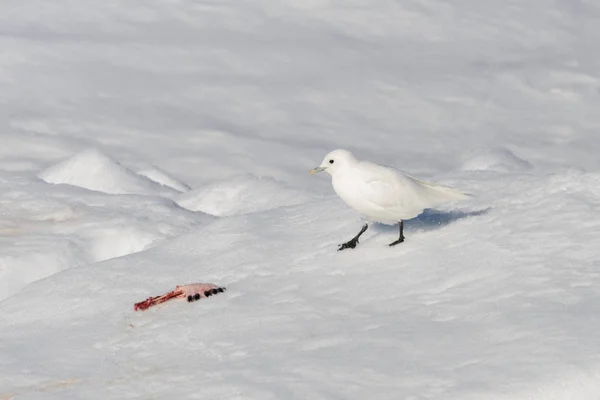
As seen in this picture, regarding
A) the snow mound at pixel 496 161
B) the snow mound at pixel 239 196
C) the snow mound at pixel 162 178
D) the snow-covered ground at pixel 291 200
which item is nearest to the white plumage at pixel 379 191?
the snow-covered ground at pixel 291 200

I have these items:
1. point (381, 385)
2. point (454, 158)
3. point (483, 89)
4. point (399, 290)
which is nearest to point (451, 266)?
point (399, 290)

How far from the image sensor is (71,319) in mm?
6410

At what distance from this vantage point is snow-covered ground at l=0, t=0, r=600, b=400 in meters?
4.93

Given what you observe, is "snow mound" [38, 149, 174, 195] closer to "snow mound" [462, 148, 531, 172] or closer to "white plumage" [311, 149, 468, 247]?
"snow mound" [462, 148, 531, 172]

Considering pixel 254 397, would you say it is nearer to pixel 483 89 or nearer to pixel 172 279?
pixel 172 279

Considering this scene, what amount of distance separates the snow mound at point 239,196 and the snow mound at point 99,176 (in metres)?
0.53

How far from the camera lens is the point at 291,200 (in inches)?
473

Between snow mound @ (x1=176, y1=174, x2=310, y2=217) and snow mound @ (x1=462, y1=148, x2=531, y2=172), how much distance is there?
305cm

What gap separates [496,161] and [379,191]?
28.3ft

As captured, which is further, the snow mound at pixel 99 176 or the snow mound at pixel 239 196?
the snow mound at pixel 99 176

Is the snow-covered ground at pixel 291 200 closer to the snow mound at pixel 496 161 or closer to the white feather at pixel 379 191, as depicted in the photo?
the snow mound at pixel 496 161

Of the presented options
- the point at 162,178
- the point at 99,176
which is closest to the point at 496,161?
the point at 162,178

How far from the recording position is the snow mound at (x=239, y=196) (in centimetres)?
1220

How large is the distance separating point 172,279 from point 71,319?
2.63 feet
